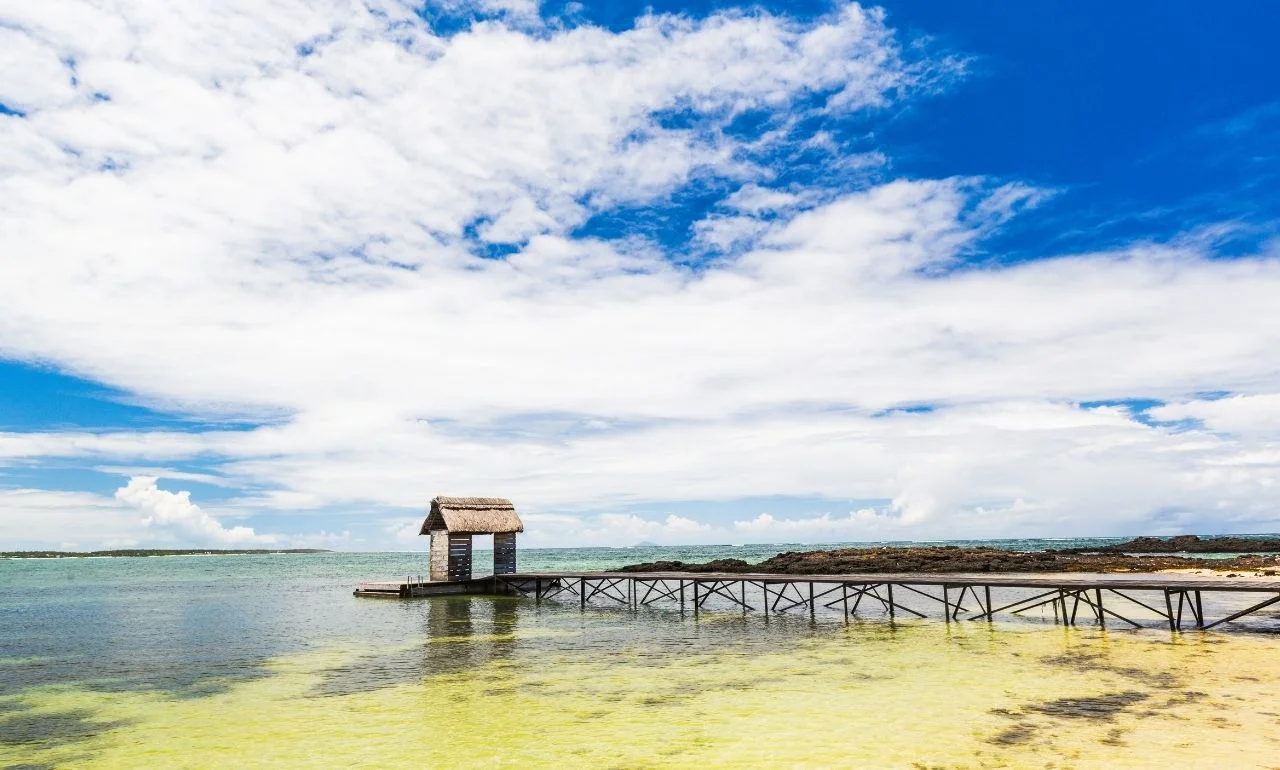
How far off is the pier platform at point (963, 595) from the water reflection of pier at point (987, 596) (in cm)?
5

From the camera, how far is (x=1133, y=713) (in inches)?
575

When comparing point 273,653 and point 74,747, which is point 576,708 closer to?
point 74,747

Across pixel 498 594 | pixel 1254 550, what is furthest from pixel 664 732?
pixel 1254 550

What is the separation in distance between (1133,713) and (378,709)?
15.8 metres

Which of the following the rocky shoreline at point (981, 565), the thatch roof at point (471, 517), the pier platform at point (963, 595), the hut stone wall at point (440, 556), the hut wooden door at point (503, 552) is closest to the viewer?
the pier platform at point (963, 595)

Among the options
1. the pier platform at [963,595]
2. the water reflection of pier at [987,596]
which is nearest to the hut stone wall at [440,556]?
the pier platform at [963,595]

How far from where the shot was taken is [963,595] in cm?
3631

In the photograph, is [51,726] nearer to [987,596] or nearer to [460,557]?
[987,596]

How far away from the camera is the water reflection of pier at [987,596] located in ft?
88.0

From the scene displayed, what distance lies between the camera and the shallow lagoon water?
43.3 ft

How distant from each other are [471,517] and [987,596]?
2952 cm

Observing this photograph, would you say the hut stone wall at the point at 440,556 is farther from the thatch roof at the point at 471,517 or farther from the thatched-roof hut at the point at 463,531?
the thatch roof at the point at 471,517

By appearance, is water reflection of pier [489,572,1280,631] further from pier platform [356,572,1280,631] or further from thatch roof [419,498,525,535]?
thatch roof [419,498,525,535]

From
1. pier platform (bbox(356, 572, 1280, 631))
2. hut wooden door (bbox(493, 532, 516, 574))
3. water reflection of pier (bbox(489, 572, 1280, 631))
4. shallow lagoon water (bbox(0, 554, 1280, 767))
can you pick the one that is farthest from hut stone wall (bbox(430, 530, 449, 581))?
shallow lagoon water (bbox(0, 554, 1280, 767))
